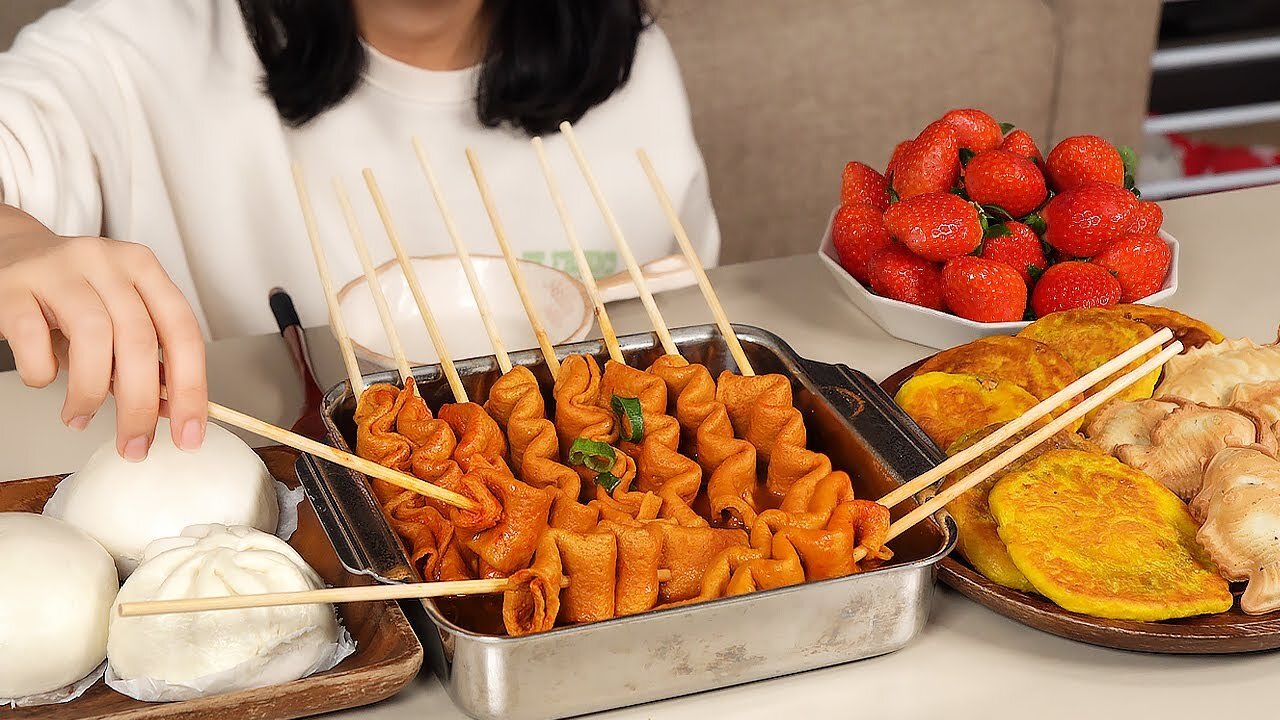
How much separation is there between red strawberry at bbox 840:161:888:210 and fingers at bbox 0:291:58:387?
3.28 feet

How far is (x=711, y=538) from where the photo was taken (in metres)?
0.94

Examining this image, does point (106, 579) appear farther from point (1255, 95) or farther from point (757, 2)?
point (1255, 95)

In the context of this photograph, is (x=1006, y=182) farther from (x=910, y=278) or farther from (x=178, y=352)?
(x=178, y=352)

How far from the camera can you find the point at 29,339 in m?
0.91

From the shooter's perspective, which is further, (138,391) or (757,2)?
(757,2)

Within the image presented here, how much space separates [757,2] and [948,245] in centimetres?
170

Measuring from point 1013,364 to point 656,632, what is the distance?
0.57 metres

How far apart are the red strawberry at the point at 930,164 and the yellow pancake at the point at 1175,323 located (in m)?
0.26

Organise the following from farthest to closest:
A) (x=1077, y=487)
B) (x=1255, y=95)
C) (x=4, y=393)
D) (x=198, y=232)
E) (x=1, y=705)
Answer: (x=1255, y=95) < (x=198, y=232) < (x=4, y=393) < (x=1077, y=487) < (x=1, y=705)

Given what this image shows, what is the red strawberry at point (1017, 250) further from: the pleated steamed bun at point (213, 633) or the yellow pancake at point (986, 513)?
the pleated steamed bun at point (213, 633)

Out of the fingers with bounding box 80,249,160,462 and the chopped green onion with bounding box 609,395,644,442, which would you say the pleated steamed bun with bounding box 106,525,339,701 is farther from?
the chopped green onion with bounding box 609,395,644,442

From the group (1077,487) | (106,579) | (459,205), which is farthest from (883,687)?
(459,205)

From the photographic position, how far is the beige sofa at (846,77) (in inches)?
118

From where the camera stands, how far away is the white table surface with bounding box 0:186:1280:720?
919 mm
